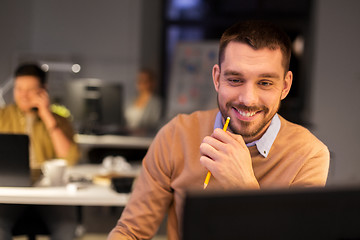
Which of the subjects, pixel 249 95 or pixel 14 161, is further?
pixel 14 161

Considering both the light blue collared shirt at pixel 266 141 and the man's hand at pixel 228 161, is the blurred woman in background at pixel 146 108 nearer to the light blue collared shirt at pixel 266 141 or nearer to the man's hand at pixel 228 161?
the light blue collared shirt at pixel 266 141

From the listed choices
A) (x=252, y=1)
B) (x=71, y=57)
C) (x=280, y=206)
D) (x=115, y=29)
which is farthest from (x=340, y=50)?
(x=280, y=206)

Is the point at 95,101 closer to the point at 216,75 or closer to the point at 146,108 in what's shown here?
the point at 146,108

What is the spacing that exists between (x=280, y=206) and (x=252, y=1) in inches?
249

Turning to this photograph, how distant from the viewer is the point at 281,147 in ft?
4.12

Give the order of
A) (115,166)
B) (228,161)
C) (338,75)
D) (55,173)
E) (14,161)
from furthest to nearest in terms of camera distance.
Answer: (338,75) < (115,166) < (55,173) < (14,161) < (228,161)

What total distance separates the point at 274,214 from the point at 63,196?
1.51 metres

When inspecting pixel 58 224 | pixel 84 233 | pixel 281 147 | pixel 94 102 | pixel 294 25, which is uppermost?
pixel 294 25

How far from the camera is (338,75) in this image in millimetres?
5707

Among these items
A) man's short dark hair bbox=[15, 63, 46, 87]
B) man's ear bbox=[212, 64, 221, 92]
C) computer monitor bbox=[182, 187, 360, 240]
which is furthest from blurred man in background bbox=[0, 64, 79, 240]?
computer monitor bbox=[182, 187, 360, 240]

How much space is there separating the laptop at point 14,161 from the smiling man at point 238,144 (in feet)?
2.39

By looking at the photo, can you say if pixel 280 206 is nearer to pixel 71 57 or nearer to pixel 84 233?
pixel 84 233

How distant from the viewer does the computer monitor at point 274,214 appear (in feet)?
1.77

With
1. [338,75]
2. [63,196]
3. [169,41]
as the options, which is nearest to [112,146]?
[63,196]
